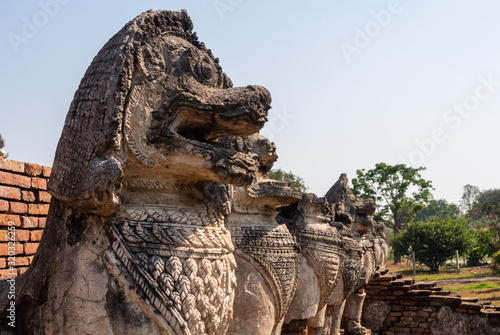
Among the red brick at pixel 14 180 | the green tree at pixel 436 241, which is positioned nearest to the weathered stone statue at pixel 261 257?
the red brick at pixel 14 180

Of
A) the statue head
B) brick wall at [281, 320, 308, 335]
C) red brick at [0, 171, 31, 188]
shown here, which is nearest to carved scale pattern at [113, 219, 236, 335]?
the statue head

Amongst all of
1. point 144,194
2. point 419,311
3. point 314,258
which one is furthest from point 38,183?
point 419,311

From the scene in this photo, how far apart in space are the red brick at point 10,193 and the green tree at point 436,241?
2302cm

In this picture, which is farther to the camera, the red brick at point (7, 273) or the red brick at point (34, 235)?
the red brick at point (34, 235)

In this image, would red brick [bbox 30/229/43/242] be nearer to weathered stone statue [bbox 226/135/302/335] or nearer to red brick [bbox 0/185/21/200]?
red brick [bbox 0/185/21/200]

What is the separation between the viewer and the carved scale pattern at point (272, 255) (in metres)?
4.27

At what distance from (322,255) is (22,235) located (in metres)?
3.08

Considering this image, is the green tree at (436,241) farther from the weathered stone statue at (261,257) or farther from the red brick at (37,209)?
the red brick at (37,209)

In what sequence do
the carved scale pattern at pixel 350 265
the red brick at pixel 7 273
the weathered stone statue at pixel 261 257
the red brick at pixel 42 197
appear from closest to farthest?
the weathered stone statue at pixel 261 257 < the red brick at pixel 7 273 < the red brick at pixel 42 197 < the carved scale pattern at pixel 350 265

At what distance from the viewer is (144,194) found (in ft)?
9.31

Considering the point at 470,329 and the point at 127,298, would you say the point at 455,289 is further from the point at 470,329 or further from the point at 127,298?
the point at 127,298

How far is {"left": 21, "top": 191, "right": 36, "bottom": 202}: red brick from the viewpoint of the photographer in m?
5.35

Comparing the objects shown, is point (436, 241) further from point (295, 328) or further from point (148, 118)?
point (148, 118)

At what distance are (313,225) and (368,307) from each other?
5555 millimetres
